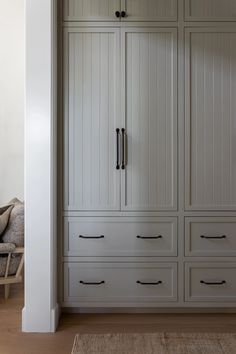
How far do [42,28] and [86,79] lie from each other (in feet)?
1.53

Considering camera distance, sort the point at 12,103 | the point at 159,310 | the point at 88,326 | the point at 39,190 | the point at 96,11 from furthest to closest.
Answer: the point at 12,103
the point at 159,310
the point at 96,11
the point at 88,326
the point at 39,190

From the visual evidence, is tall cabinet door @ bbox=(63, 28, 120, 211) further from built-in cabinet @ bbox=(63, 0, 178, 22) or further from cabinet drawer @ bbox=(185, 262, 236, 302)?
cabinet drawer @ bbox=(185, 262, 236, 302)

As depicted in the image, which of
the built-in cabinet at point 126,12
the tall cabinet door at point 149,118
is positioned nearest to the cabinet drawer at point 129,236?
the tall cabinet door at point 149,118

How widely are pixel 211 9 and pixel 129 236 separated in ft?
5.37

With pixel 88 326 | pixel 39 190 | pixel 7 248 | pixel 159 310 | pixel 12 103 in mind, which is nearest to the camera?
pixel 39 190

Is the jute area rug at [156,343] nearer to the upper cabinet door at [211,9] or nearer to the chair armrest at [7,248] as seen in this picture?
the chair armrest at [7,248]

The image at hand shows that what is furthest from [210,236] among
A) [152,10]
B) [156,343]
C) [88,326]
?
[152,10]

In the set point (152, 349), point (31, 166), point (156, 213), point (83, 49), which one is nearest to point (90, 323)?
point (152, 349)

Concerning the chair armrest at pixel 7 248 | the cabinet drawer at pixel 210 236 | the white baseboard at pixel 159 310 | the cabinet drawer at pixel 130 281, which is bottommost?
the white baseboard at pixel 159 310

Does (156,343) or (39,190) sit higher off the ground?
(39,190)

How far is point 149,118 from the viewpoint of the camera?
3.02 m

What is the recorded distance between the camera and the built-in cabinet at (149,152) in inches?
118

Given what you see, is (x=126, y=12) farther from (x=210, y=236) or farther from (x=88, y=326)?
(x=88, y=326)

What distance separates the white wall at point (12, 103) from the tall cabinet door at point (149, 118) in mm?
1806
